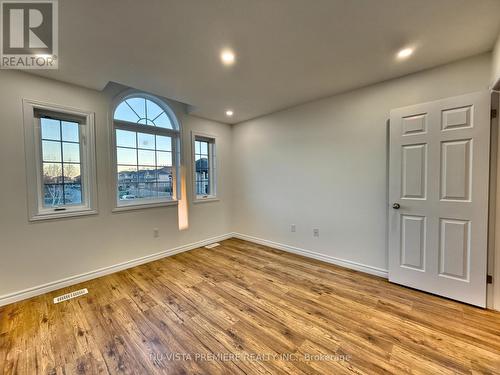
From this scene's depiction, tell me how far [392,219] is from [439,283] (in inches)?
29.7

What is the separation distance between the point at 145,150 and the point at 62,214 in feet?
4.43

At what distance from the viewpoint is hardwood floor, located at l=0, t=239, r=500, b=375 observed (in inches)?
56.7

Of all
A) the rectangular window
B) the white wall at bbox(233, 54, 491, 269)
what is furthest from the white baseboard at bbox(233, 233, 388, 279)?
the rectangular window

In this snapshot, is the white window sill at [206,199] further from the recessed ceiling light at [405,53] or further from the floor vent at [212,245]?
the recessed ceiling light at [405,53]

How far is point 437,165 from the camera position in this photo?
217 cm

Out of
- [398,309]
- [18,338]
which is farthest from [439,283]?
[18,338]

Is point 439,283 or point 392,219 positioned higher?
point 392,219

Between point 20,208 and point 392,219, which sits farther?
point 392,219

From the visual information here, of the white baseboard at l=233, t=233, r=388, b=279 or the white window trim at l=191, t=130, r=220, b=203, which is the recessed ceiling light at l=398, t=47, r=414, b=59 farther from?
the white window trim at l=191, t=130, r=220, b=203

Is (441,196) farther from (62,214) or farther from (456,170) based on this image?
(62,214)

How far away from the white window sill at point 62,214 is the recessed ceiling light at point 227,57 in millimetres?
2446

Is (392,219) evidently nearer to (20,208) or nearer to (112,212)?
(112,212)

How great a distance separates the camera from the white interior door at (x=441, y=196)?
6.51 ft

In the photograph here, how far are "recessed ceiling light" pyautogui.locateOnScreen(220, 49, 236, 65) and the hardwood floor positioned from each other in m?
2.48
